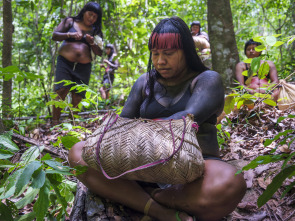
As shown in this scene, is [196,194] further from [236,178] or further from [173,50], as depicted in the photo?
[173,50]

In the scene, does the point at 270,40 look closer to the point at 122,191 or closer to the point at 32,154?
the point at 122,191

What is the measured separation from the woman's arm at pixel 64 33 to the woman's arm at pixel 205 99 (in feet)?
Answer: 9.51

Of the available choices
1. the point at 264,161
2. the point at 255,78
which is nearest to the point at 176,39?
the point at 264,161

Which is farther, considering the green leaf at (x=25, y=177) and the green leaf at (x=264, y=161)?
the green leaf at (x=264, y=161)

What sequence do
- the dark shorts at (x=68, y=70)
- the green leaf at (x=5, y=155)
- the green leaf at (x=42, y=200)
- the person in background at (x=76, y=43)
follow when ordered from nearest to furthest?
the green leaf at (x=42, y=200), the green leaf at (x=5, y=155), the person in background at (x=76, y=43), the dark shorts at (x=68, y=70)

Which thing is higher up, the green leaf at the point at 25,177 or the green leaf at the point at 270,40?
the green leaf at the point at 270,40

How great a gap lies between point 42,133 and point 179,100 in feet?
9.40

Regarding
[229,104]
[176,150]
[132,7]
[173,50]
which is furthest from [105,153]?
[132,7]

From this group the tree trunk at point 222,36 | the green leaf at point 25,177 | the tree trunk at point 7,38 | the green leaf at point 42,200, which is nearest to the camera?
the green leaf at point 25,177

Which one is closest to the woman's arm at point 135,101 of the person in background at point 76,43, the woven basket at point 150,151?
the woven basket at point 150,151

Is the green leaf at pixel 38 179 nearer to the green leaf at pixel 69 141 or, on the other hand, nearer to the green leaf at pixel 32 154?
the green leaf at pixel 32 154

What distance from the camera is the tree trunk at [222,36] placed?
4.11 m

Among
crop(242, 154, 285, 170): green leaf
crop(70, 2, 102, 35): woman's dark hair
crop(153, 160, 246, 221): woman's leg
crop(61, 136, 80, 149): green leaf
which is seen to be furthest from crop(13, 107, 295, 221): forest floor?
crop(70, 2, 102, 35): woman's dark hair

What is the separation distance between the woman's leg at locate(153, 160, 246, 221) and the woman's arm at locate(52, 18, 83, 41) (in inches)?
131
